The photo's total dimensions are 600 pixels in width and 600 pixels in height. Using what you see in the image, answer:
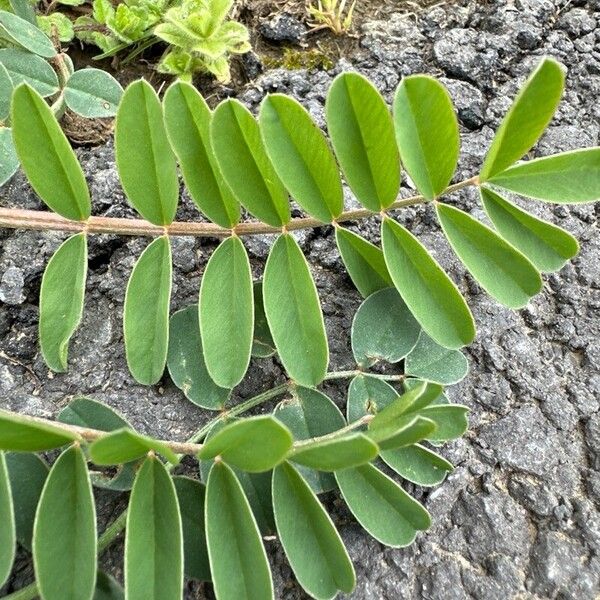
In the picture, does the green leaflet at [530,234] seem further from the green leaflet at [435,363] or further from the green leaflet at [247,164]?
the green leaflet at [247,164]

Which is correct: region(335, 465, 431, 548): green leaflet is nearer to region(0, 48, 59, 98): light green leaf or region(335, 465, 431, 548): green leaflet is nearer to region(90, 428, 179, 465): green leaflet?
region(90, 428, 179, 465): green leaflet

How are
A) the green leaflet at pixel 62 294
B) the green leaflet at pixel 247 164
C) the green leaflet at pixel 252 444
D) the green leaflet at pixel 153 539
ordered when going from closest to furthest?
the green leaflet at pixel 252 444
the green leaflet at pixel 153 539
the green leaflet at pixel 247 164
the green leaflet at pixel 62 294

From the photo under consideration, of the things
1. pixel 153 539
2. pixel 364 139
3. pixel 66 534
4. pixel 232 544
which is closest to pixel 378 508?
pixel 232 544

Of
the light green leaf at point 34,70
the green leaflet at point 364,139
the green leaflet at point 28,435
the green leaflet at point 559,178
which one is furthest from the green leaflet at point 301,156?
the light green leaf at point 34,70

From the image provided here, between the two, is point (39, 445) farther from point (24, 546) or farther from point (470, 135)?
point (470, 135)

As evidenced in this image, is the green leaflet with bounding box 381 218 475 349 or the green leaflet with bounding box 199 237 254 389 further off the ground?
the green leaflet with bounding box 381 218 475 349

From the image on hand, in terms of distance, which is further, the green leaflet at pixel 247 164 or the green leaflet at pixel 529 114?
the green leaflet at pixel 247 164

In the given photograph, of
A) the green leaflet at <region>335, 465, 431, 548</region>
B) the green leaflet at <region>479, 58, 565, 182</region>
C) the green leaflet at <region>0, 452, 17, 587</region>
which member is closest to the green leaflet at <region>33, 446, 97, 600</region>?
the green leaflet at <region>0, 452, 17, 587</region>
